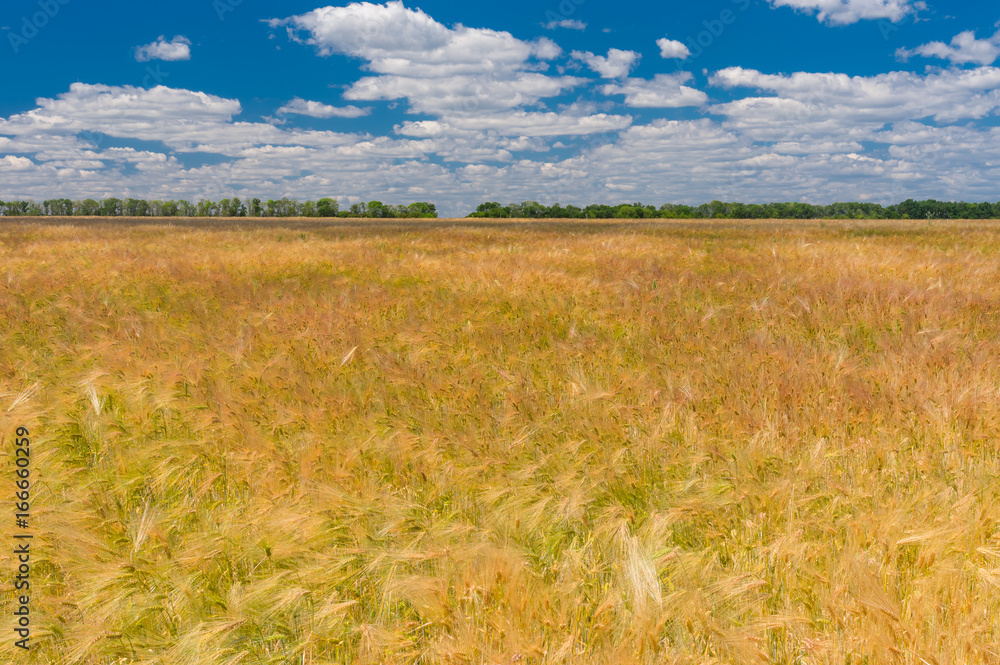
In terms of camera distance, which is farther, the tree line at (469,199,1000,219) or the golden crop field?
the tree line at (469,199,1000,219)

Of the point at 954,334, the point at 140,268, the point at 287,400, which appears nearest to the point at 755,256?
the point at 954,334

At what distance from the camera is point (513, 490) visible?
8.11 ft

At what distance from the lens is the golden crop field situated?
5.59 feet

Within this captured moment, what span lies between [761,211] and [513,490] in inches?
3879

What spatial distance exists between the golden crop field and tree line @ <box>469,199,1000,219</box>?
80.4m

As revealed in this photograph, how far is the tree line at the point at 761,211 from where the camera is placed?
7912 cm

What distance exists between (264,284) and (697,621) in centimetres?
786

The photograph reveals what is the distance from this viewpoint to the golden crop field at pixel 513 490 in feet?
5.59

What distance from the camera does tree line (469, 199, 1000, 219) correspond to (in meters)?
79.1

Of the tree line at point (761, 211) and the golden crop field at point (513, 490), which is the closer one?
the golden crop field at point (513, 490)

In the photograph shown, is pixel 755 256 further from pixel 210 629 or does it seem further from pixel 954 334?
pixel 210 629

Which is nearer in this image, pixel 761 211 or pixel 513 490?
pixel 513 490

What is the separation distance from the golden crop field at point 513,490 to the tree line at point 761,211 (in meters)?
80.4

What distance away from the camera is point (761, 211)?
88.9 metres
